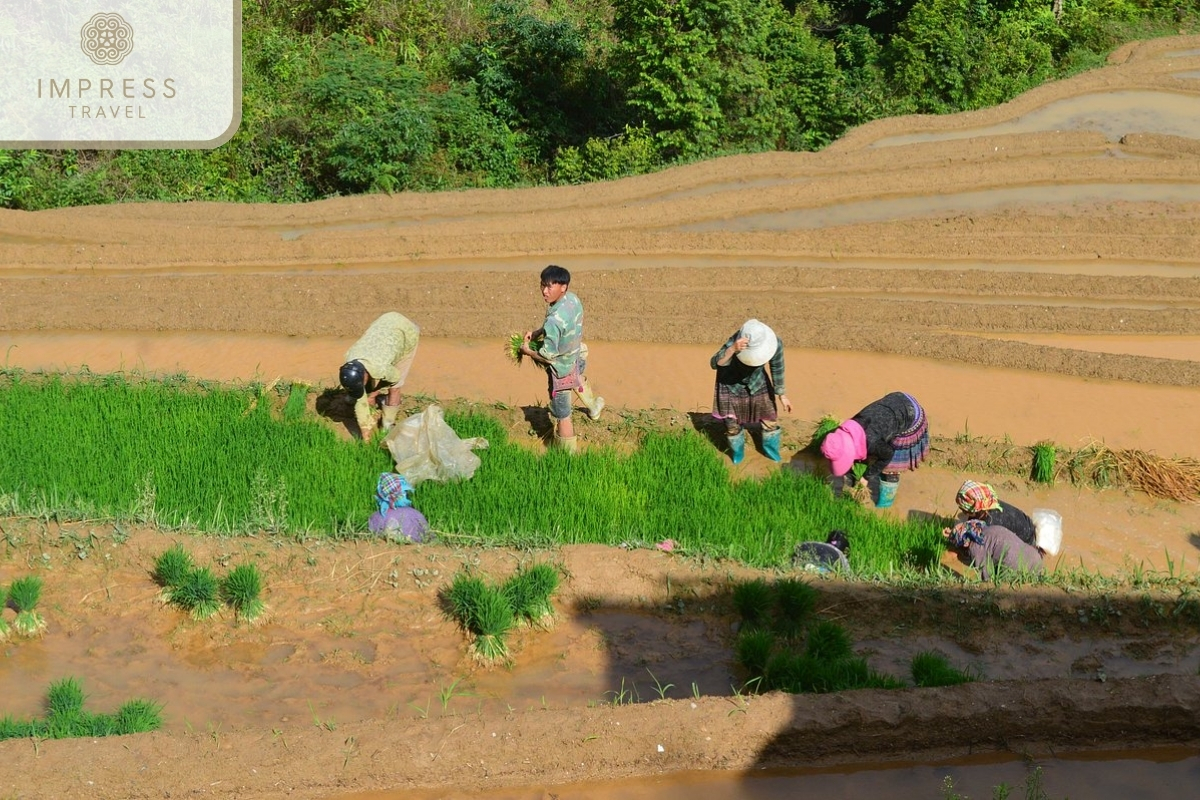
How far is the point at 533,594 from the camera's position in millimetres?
6562

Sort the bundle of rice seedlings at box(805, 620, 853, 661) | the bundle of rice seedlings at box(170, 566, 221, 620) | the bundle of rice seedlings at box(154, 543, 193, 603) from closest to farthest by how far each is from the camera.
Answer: the bundle of rice seedlings at box(805, 620, 853, 661), the bundle of rice seedlings at box(170, 566, 221, 620), the bundle of rice seedlings at box(154, 543, 193, 603)


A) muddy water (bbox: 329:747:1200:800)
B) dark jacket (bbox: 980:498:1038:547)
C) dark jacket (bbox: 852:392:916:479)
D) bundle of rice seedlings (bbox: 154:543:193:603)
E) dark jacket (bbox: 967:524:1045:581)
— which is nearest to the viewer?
muddy water (bbox: 329:747:1200:800)

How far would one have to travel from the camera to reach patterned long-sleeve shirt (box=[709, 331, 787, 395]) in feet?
25.7

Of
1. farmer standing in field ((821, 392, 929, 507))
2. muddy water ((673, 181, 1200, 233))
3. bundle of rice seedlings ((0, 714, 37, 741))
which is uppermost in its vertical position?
muddy water ((673, 181, 1200, 233))

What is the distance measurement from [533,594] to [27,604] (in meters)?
2.68

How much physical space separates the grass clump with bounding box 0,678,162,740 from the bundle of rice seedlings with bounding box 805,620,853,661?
10.4 feet

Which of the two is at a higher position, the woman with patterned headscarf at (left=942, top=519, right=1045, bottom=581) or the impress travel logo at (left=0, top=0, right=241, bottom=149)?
the impress travel logo at (left=0, top=0, right=241, bottom=149)

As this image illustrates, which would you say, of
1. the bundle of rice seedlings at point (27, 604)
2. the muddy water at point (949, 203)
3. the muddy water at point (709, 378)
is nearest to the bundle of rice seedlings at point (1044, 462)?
the muddy water at point (709, 378)

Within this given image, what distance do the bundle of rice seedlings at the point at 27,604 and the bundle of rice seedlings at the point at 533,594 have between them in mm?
2477

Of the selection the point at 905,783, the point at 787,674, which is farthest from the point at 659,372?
the point at 905,783

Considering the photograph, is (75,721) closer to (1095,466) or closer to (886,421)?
(886,421)

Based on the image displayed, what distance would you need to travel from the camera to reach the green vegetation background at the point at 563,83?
1555cm

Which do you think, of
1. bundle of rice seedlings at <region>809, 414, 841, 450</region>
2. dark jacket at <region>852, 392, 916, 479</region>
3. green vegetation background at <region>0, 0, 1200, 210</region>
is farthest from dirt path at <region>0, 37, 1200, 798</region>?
green vegetation background at <region>0, 0, 1200, 210</region>

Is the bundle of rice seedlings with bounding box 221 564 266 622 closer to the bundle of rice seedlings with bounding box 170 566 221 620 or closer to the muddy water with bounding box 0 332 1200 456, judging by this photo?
the bundle of rice seedlings with bounding box 170 566 221 620
